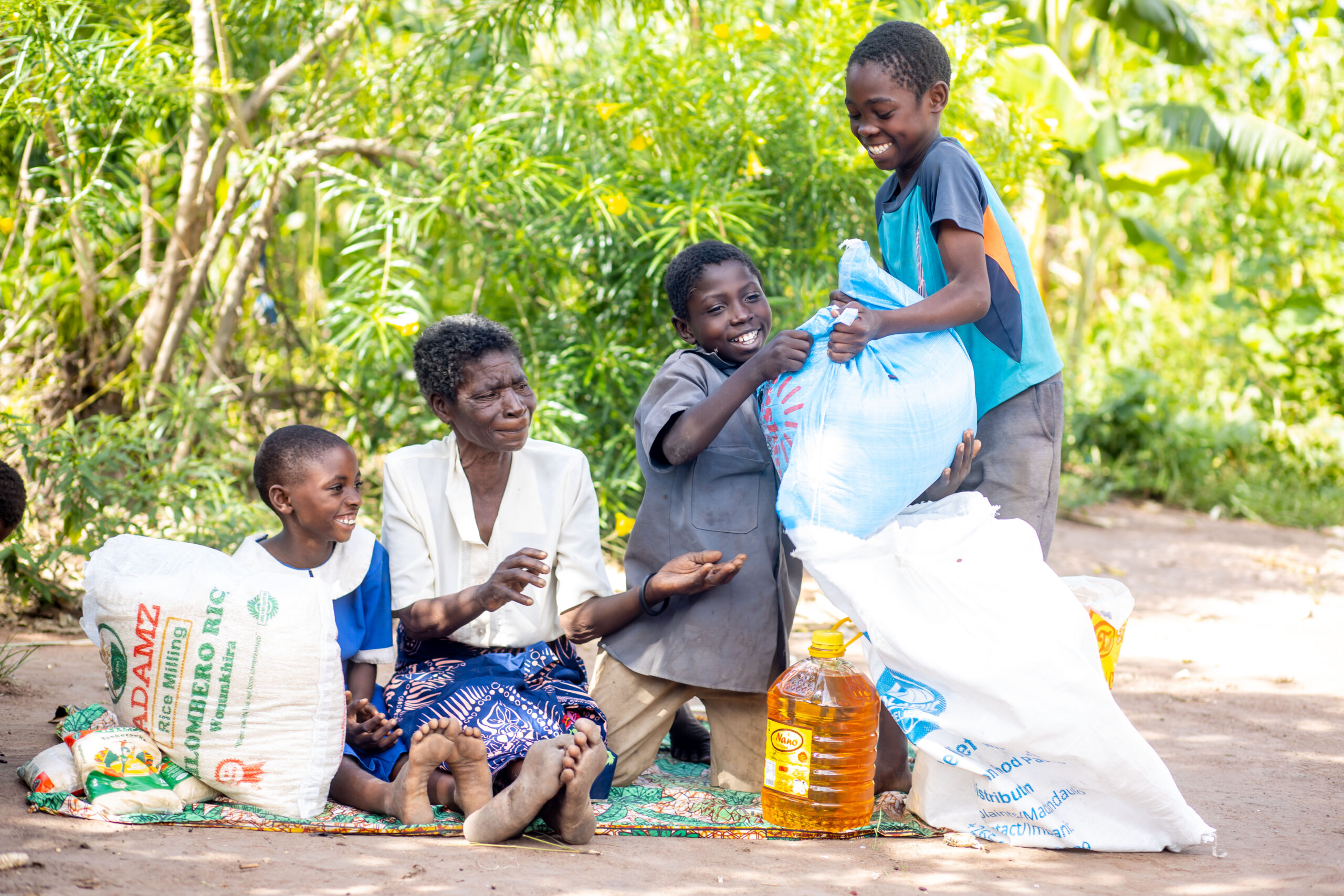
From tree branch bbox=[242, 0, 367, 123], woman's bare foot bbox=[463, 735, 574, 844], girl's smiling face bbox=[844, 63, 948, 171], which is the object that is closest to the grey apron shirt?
woman's bare foot bbox=[463, 735, 574, 844]

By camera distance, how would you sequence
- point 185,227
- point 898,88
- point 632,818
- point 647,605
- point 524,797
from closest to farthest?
point 524,797
point 898,88
point 632,818
point 647,605
point 185,227

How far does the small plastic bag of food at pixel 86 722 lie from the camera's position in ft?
8.20

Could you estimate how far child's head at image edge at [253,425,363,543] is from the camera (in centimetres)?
255

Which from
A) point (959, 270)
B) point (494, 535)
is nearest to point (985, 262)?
point (959, 270)

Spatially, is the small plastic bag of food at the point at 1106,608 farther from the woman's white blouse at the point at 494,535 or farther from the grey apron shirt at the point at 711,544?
the woman's white blouse at the point at 494,535

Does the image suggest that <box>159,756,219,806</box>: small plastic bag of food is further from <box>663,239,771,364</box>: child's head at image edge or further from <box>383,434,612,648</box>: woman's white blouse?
<box>663,239,771,364</box>: child's head at image edge

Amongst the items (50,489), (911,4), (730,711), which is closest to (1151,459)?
(911,4)

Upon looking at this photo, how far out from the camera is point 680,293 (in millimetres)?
2764

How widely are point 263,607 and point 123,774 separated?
Answer: 436mm

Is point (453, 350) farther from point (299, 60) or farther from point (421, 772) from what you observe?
point (299, 60)

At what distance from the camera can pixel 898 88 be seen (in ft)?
7.98

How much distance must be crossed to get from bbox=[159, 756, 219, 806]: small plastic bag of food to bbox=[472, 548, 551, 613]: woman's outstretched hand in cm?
73

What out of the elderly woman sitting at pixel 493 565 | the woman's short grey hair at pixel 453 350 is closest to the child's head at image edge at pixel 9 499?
the elderly woman sitting at pixel 493 565

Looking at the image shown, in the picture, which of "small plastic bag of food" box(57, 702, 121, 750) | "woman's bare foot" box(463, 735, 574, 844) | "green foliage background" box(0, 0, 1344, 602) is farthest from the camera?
"green foliage background" box(0, 0, 1344, 602)
